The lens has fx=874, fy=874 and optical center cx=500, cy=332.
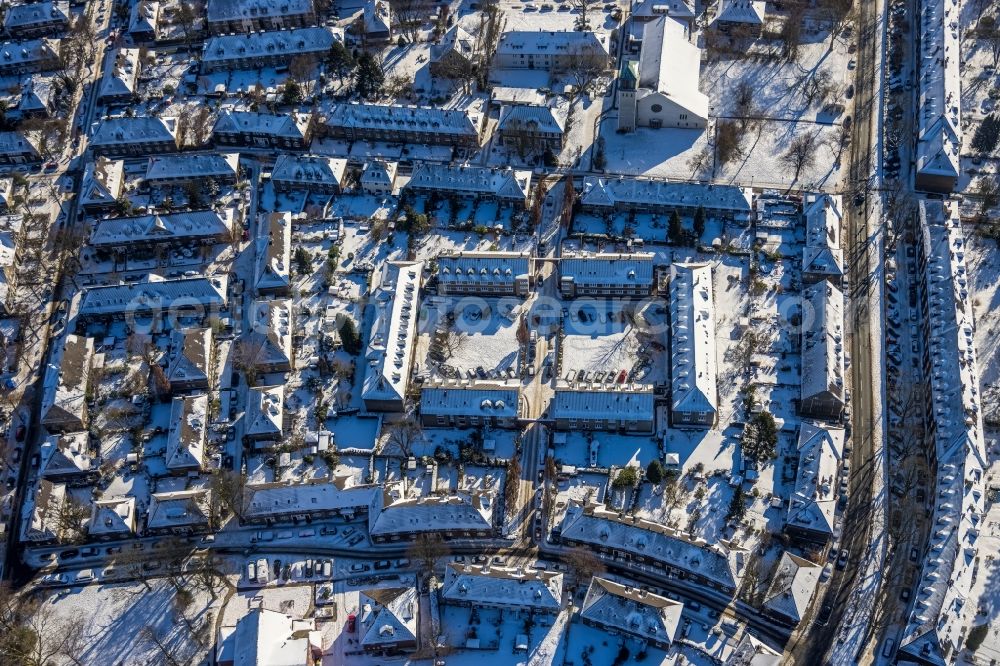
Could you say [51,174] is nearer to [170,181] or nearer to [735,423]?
[170,181]

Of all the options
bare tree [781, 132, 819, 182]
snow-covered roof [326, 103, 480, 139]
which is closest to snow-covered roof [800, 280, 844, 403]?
bare tree [781, 132, 819, 182]

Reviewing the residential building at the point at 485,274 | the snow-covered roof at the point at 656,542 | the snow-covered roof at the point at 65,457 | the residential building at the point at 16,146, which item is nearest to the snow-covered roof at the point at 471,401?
the snow-covered roof at the point at 656,542

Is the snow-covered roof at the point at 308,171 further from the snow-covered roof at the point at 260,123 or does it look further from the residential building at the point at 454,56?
the residential building at the point at 454,56

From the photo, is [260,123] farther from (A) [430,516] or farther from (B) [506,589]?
(B) [506,589]

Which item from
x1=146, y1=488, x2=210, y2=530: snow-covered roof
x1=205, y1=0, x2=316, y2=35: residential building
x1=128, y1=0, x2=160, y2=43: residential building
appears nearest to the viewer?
x1=146, y1=488, x2=210, y2=530: snow-covered roof

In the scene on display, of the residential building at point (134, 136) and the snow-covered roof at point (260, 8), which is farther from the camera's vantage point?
the snow-covered roof at point (260, 8)

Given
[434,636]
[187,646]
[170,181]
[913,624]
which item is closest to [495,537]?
[434,636]

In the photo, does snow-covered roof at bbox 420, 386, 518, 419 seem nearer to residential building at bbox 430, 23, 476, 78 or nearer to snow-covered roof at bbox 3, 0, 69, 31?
residential building at bbox 430, 23, 476, 78
